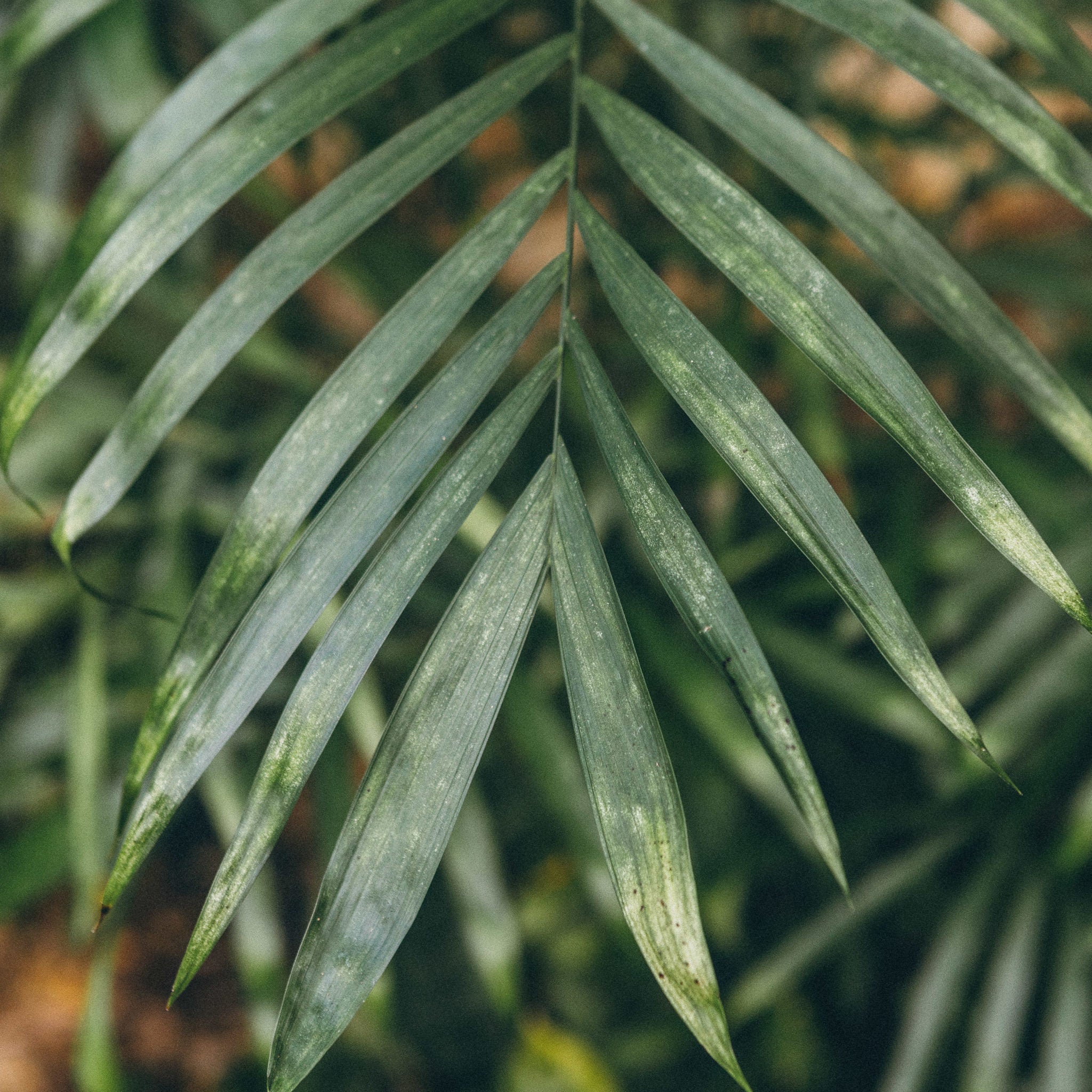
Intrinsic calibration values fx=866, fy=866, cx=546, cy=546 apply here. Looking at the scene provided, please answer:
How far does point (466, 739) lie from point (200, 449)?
0.49 metres

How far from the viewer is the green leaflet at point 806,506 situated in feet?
0.93

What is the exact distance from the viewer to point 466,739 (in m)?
0.29

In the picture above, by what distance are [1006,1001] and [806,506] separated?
461 millimetres

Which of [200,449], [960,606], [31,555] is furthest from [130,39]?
[960,606]

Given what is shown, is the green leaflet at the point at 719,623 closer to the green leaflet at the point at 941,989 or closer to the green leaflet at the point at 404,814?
the green leaflet at the point at 404,814

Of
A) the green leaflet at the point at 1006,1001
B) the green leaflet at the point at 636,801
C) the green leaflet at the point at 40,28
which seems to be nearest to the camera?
the green leaflet at the point at 636,801

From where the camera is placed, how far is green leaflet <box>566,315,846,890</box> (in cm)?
28

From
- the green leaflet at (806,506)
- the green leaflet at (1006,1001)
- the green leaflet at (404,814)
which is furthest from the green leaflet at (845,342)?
the green leaflet at (1006,1001)

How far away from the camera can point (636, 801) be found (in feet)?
0.92

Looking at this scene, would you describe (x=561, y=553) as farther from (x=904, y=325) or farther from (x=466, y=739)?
(x=904, y=325)

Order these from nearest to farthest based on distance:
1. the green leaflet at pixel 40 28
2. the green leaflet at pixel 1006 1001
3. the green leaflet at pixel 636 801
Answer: the green leaflet at pixel 636 801, the green leaflet at pixel 40 28, the green leaflet at pixel 1006 1001

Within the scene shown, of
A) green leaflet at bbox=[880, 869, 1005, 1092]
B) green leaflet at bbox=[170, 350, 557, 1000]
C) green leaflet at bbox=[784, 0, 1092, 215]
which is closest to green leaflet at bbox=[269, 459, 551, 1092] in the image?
green leaflet at bbox=[170, 350, 557, 1000]

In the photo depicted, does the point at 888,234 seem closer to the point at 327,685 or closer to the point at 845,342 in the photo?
the point at 845,342

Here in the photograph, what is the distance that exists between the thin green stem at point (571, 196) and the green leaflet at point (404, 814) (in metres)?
0.07
